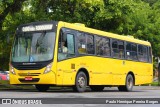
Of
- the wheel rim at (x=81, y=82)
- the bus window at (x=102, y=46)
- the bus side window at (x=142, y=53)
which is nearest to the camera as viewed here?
the wheel rim at (x=81, y=82)

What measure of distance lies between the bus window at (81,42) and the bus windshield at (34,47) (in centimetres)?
168

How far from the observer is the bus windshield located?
19.5m

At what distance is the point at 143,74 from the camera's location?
27.6 metres

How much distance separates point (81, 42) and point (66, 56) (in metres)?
1.44

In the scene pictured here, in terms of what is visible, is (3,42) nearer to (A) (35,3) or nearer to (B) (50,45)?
(A) (35,3)

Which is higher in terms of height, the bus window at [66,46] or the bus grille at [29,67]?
the bus window at [66,46]

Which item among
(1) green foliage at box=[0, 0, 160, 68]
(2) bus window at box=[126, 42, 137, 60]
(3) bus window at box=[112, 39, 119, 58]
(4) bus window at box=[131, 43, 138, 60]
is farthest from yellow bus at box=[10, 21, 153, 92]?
(1) green foliage at box=[0, 0, 160, 68]

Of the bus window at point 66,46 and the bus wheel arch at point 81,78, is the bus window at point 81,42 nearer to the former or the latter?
the bus window at point 66,46

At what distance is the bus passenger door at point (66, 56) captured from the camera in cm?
1962

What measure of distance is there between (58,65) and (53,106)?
6.62 metres

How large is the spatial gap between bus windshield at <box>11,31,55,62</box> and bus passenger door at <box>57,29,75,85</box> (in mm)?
469

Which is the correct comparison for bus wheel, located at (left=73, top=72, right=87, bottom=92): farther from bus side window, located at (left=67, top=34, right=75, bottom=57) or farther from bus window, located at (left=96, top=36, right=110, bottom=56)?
bus window, located at (left=96, top=36, right=110, bottom=56)

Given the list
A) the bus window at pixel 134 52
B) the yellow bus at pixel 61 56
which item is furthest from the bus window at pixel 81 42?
the bus window at pixel 134 52

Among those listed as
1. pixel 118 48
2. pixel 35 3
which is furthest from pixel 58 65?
pixel 35 3
